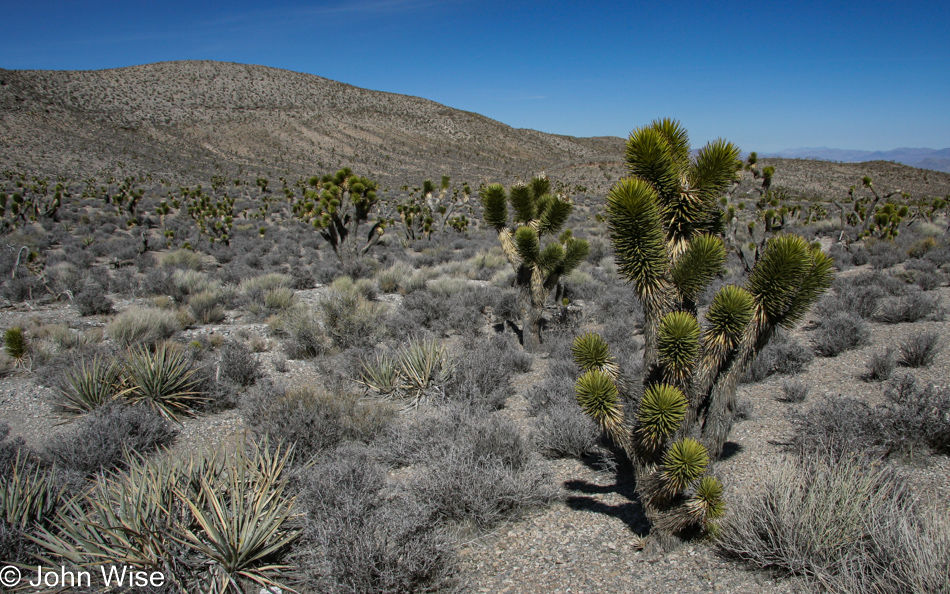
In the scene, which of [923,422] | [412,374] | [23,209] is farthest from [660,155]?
[23,209]

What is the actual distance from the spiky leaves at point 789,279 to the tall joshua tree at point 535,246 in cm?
501

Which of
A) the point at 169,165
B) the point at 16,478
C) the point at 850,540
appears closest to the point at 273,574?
the point at 16,478

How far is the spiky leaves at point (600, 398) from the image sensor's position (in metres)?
3.52

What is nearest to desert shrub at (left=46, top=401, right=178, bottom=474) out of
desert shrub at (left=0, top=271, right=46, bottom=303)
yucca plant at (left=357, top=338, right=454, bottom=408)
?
yucca plant at (left=357, top=338, right=454, bottom=408)

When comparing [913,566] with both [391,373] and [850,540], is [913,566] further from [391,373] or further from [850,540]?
[391,373]

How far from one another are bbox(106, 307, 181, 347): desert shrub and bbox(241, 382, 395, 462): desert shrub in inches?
146

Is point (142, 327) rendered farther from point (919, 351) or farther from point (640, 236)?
point (919, 351)

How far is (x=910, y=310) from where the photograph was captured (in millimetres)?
8438

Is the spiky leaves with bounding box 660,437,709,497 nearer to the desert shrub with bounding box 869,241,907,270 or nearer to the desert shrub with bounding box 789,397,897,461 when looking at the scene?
the desert shrub with bounding box 789,397,897,461

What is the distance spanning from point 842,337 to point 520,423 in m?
5.28

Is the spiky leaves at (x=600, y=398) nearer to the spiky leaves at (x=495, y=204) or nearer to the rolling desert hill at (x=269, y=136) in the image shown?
the spiky leaves at (x=495, y=204)

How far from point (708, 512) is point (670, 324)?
125 centimetres

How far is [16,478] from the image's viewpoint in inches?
149

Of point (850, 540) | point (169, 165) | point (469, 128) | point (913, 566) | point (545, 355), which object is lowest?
point (545, 355)
